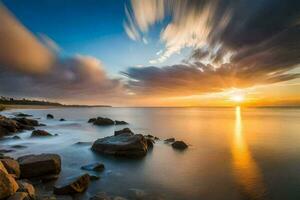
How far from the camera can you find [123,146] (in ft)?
58.4

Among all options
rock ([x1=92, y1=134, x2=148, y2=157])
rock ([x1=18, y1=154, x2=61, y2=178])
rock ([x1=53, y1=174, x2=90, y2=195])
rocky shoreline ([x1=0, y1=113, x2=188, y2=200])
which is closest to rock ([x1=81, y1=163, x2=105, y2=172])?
rocky shoreline ([x1=0, y1=113, x2=188, y2=200])

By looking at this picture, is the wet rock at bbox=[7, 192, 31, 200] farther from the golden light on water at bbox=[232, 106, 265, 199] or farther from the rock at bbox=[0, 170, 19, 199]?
the golden light on water at bbox=[232, 106, 265, 199]

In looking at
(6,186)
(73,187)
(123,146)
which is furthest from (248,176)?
(6,186)

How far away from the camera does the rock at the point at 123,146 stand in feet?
57.9

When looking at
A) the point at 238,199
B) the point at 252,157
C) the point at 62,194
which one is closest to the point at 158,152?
the point at 252,157

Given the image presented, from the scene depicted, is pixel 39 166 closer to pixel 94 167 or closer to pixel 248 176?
pixel 94 167

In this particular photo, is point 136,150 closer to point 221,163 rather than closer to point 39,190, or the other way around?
point 221,163

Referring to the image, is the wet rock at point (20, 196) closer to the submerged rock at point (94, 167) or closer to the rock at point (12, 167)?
the rock at point (12, 167)

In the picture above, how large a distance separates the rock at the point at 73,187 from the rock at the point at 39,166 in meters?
2.80

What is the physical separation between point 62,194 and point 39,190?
1380 millimetres

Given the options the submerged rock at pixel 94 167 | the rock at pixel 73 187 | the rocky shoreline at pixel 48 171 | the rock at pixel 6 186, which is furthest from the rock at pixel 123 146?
the rock at pixel 6 186

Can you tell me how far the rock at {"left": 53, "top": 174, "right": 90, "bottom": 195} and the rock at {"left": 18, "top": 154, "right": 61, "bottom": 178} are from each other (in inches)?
110

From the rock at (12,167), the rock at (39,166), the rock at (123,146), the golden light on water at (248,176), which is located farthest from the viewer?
the rock at (123,146)

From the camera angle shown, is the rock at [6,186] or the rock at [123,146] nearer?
the rock at [6,186]
